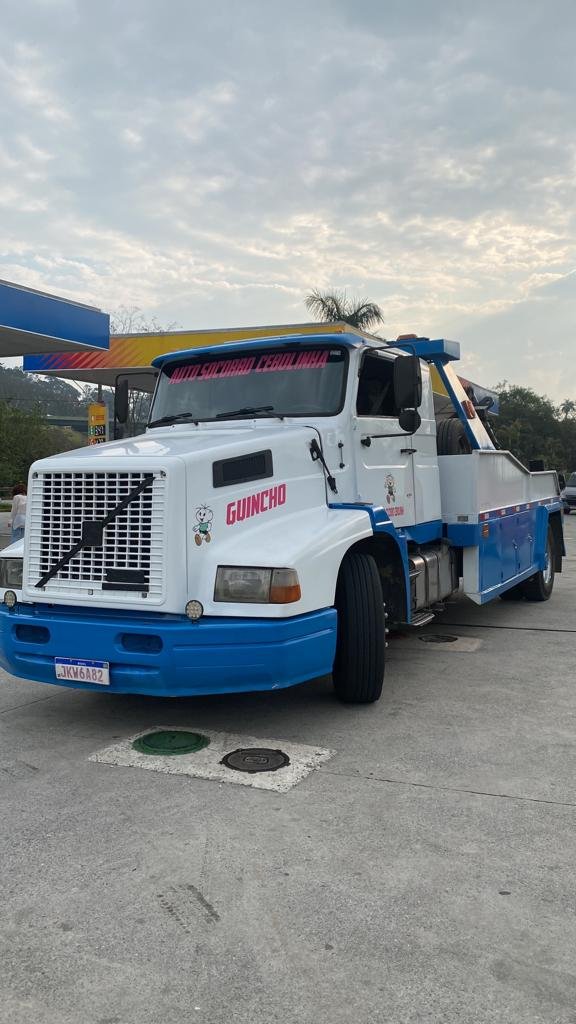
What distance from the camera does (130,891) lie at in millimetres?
3205

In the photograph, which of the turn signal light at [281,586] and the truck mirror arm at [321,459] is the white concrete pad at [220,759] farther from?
the truck mirror arm at [321,459]

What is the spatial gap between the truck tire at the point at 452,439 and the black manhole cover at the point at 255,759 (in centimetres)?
394

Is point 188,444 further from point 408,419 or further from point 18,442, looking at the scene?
point 18,442

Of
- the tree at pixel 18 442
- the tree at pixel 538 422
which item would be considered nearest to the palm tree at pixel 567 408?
the tree at pixel 538 422

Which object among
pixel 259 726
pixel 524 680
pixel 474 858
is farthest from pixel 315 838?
pixel 524 680

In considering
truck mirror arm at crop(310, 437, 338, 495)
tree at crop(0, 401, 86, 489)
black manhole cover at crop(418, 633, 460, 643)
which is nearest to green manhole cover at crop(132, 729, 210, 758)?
truck mirror arm at crop(310, 437, 338, 495)

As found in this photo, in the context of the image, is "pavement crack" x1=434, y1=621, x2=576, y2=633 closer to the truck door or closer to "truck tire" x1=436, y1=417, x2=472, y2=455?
"truck tire" x1=436, y1=417, x2=472, y2=455

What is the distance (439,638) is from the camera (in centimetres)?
827

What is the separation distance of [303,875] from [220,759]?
1.38m

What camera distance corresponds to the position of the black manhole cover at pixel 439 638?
26.6 ft

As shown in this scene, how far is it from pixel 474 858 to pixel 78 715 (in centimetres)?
Answer: 306

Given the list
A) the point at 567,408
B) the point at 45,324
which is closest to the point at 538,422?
the point at 567,408

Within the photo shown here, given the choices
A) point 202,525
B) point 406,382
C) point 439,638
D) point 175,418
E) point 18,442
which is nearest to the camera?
point 202,525

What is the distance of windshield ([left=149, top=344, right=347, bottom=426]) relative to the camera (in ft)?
19.5
